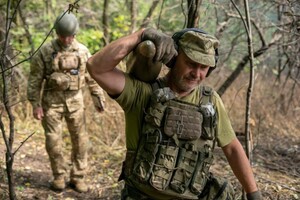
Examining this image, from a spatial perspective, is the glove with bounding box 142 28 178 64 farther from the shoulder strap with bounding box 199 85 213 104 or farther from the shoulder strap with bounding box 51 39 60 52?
the shoulder strap with bounding box 51 39 60 52

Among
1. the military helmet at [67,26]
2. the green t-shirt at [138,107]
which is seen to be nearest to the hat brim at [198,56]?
the green t-shirt at [138,107]

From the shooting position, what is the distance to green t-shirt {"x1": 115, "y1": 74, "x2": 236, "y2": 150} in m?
2.20

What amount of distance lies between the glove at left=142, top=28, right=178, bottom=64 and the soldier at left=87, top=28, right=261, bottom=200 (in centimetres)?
12

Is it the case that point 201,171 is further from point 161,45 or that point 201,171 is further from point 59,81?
point 59,81

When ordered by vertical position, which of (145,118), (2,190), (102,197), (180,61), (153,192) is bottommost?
(102,197)

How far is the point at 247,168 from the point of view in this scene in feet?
7.94

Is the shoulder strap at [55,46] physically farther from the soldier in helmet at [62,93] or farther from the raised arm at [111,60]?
the raised arm at [111,60]

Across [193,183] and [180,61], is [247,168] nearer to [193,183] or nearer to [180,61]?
[193,183]

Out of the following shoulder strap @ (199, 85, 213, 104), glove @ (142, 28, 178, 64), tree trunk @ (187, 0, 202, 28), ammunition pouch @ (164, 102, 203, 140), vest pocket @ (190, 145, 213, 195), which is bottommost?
vest pocket @ (190, 145, 213, 195)

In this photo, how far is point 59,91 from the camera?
423 cm

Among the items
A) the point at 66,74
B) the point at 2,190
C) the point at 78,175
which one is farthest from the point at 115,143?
the point at 2,190

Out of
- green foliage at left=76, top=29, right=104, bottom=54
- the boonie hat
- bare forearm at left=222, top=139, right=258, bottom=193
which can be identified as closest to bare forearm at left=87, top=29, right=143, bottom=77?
the boonie hat

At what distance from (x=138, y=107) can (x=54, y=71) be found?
7.03ft

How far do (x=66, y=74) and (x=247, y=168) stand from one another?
95.2 inches
